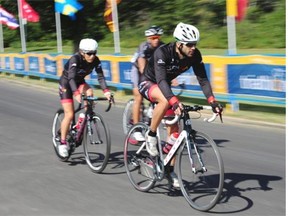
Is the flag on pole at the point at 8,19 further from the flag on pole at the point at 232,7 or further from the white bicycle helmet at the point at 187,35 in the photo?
the white bicycle helmet at the point at 187,35

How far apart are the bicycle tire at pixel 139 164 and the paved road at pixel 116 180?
11cm

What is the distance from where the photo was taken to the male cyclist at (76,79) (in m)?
7.58

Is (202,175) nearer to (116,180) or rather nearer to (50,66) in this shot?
(116,180)

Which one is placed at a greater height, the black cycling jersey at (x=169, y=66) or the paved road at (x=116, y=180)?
the black cycling jersey at (x=169, y=66)

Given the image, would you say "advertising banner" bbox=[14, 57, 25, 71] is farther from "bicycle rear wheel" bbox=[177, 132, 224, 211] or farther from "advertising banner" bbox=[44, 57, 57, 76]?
"bicycle rear wheel" bbox=[177, 132, 224, 211]

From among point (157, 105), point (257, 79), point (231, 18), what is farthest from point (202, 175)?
point (231, 18)

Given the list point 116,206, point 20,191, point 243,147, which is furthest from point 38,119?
point 116,206

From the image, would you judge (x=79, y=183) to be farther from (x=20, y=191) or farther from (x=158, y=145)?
(x=158, y=145)

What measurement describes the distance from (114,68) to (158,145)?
37.8ft

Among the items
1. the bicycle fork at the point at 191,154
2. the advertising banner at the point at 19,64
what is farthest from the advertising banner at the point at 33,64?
the bicycle fork at the point at 191,154

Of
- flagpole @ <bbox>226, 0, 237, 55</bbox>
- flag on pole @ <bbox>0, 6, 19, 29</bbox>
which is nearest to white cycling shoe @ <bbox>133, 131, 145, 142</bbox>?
flagpole @ <bbox>226, 0, 237, 55</bbox>

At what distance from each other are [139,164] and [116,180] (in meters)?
0.54

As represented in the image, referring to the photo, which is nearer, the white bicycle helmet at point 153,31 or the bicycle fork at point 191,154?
the bicycle fork at point 191,154

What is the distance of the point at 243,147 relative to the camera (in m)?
9.20
